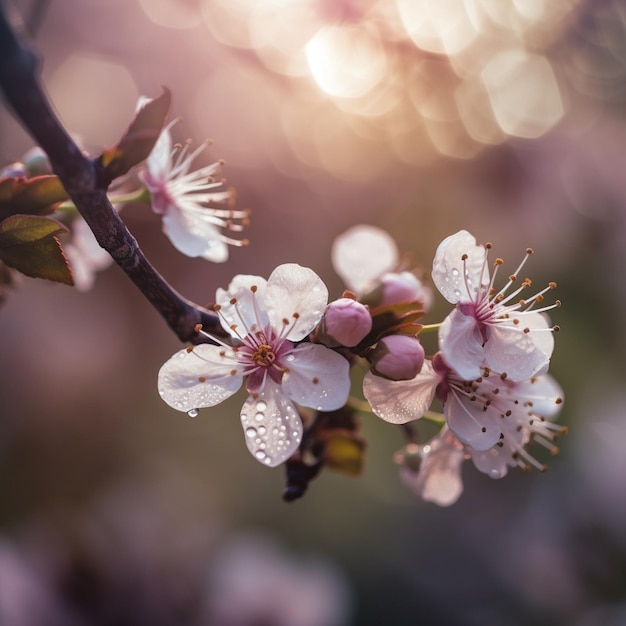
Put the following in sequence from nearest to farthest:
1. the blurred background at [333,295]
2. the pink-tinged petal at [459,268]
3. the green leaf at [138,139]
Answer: the green leaf at [138,139], the pink-tinged petal at [459,268], the blurred background at [333,295]

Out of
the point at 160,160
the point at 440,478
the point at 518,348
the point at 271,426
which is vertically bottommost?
the point at 440,478

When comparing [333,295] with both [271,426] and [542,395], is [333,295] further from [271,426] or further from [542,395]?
[271,426]

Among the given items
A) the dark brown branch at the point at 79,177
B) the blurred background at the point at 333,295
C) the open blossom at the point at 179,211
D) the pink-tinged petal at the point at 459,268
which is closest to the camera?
the dark brown branch at the point at 79,177

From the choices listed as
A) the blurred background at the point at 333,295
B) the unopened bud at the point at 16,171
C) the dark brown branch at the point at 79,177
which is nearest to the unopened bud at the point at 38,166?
the unopened bud at the point at 16,171

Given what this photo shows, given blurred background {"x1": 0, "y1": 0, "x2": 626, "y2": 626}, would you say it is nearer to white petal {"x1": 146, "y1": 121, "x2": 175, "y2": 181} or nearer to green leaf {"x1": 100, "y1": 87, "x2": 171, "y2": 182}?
white petal {"x1": 146, "y1": 121, "x2": 175, "y2": 181}

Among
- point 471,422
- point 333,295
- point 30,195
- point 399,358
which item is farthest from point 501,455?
point 333,295

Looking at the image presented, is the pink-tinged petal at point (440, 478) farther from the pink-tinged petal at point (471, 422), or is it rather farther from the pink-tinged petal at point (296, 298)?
the pink-tinged petal at point (296, 298)

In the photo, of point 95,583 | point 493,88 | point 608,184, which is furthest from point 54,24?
point 608,184
